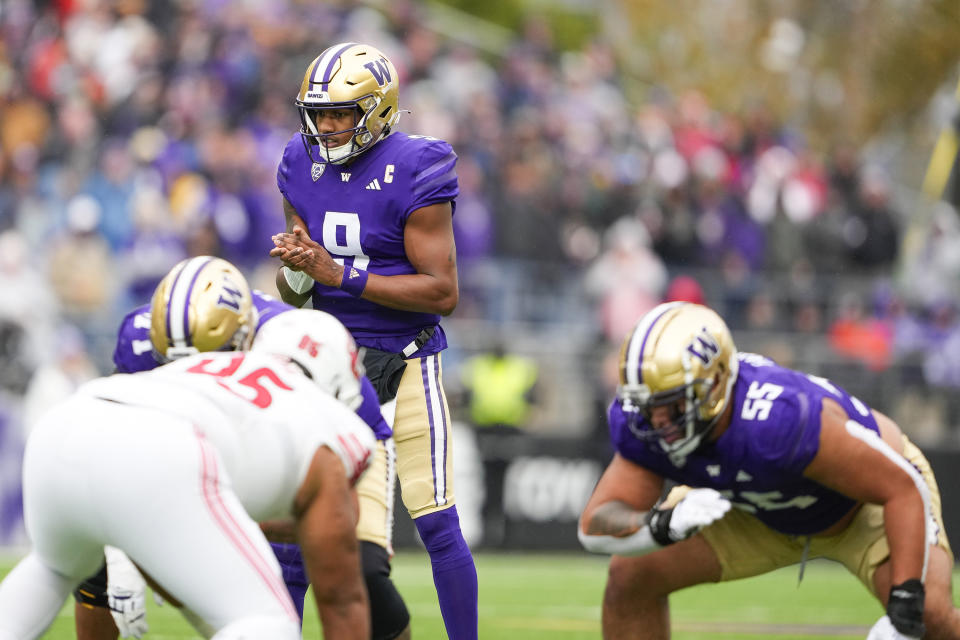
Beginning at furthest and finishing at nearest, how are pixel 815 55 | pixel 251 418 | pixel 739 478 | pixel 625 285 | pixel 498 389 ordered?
pixel 815 55, pixel 625 285, pixel 498 389, pixel 739 478, pixel 251 418

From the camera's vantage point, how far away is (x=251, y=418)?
394 cm

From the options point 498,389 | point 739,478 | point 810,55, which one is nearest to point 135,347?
point 739,478

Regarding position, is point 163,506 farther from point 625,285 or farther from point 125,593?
point 625,285

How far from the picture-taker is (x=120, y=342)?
498 cm

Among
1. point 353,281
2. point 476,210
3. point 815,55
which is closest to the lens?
point 353,281

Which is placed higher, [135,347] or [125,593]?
[135,347]

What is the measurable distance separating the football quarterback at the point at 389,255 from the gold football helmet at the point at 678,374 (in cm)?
93

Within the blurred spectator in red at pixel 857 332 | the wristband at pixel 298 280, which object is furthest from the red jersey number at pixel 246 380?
the blurred spectator in red at pixel 857 332

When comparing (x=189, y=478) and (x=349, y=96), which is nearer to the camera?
(x=189, y=478)

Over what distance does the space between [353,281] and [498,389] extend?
24.4 ft

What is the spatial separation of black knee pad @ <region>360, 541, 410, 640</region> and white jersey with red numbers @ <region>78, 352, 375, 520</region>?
0.94 m

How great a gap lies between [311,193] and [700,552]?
197 centimetres

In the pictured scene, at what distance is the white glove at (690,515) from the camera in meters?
4.32

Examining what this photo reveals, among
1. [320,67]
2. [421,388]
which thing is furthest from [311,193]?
[421,388]
